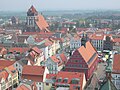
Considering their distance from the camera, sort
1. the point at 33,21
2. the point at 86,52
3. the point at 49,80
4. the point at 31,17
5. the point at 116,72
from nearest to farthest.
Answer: the point at 49,80, the point at 116,72, the point at 86,52, the point at 33,21, the point at 31,17

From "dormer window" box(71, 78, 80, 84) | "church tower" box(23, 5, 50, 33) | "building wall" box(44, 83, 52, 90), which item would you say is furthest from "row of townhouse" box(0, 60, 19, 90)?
"church tower" box(23, 5, 50, 33)

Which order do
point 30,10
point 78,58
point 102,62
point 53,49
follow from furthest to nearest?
point 30,10 → point 53,49 → point 102,62 → point 78,58

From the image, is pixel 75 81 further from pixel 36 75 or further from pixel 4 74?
pixel 4 74

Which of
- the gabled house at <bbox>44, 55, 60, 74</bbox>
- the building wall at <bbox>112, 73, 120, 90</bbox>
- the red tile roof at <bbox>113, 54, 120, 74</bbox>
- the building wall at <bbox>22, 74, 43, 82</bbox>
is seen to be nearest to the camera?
the building wall at <bbox>22, 74, 43, 82</bbox>

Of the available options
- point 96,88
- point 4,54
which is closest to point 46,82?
Result: point 96,88

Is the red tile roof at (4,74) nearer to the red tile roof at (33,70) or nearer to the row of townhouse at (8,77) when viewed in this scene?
the row of townhouse at (8,77)

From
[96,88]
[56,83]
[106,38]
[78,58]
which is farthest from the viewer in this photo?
[106,38]

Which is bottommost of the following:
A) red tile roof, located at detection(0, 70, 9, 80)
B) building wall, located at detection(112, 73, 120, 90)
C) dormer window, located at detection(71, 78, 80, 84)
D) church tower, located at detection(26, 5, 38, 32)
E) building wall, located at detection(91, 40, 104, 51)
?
building wall, located at detection(91, 40, 104, 51)

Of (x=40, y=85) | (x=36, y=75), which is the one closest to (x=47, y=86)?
(x=40, y=85)

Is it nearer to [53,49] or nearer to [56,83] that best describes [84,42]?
[56,83]

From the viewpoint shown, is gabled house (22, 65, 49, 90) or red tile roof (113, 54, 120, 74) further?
red tile roof (113, 54, 120, 74)

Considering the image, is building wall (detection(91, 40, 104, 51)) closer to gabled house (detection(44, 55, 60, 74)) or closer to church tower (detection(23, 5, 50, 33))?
church tower (detection(23, 5, 50, 33))
